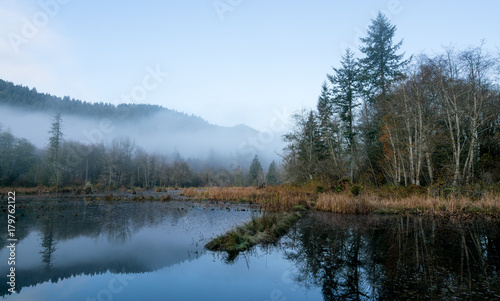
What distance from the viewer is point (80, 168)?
5684 centimetres

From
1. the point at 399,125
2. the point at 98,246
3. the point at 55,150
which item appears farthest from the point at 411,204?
the point at 55,150

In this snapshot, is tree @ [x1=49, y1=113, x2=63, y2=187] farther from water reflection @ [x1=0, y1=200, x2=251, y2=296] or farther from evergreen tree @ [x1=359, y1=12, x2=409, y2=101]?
evergreen tree @ [x1=359, y1=12, x2=409, y2=101]

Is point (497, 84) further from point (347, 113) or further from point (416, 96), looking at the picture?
point (347, 113)

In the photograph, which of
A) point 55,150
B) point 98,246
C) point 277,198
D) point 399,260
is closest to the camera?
point 399,260

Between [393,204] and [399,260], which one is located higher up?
[393,204]

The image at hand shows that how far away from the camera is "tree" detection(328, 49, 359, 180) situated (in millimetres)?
24312

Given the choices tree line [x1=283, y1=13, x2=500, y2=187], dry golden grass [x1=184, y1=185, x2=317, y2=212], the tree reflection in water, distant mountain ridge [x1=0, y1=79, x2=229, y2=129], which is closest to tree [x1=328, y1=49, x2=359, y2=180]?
tree line [x1=283, y1=13, x2=500, y2=187]

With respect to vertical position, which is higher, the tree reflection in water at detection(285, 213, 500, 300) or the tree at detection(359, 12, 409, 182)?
the tree at detection(359, 12, 409, 182)

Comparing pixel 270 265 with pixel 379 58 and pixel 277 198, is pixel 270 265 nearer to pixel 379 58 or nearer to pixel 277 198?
pixel 277 198

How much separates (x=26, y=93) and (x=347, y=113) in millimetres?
169291

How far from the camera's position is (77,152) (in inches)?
2250

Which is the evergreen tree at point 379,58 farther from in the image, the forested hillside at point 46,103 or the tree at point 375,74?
the forested hillside at point 46,103

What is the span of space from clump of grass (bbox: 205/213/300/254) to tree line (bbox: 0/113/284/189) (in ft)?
57.5

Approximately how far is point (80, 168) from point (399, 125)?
63.4 metres
